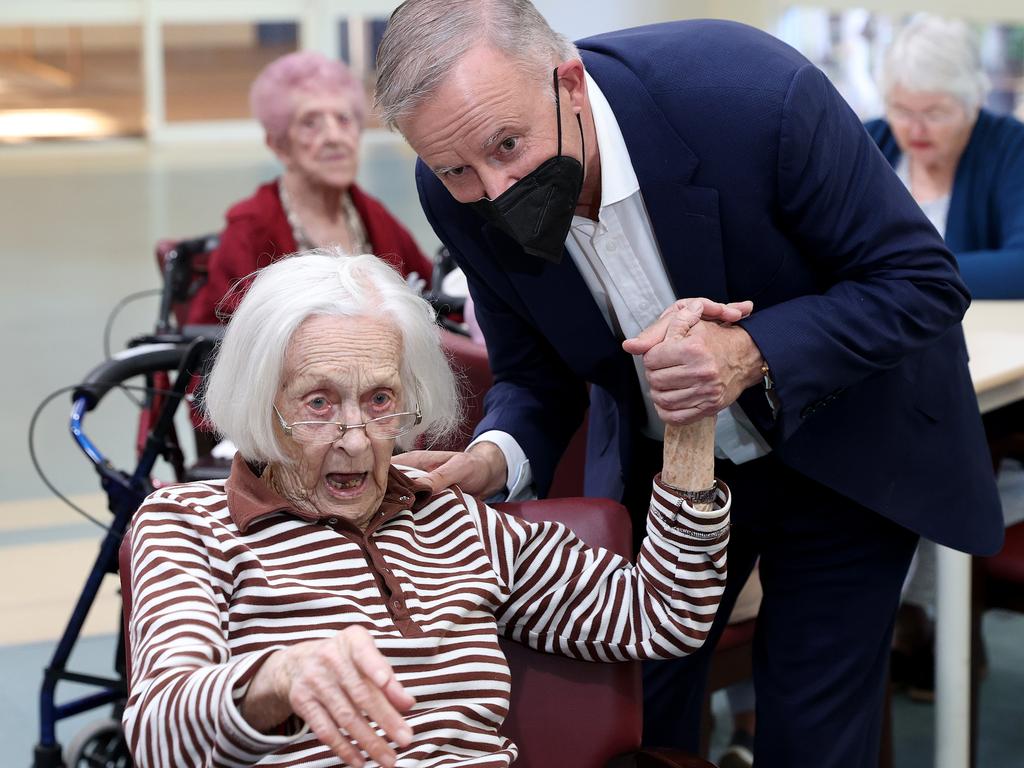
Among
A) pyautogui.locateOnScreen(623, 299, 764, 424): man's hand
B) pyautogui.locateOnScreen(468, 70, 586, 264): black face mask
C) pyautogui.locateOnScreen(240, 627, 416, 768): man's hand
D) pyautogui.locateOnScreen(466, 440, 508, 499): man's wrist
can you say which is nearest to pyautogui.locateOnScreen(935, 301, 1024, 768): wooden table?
pyautogui.locateOnScreen(466, 440, 508, 499): man's wrist

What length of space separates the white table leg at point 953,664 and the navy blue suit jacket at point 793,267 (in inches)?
24.7

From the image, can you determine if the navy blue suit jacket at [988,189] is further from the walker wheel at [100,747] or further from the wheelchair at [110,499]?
the walker wheel at [100,747]

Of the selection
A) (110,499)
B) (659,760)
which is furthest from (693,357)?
(110,499)

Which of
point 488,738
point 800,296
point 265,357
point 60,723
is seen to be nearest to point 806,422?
point 800,296

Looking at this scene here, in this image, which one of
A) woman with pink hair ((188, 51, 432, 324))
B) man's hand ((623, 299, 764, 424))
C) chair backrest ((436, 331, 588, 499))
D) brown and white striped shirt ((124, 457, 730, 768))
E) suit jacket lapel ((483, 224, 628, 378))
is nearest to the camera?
brown and white striped shirt ((124, 457, 730, 768))

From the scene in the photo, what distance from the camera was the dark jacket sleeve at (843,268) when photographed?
5.48 feet

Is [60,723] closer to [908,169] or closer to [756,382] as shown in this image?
[756,382]

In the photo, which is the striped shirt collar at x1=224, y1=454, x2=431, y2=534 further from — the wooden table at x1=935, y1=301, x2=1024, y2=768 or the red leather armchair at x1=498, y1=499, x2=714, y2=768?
the wooden table at x1=935, y1=301, x2=1024, y2=768

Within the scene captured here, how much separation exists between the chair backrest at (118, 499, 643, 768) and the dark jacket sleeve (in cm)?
42

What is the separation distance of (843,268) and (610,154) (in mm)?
317

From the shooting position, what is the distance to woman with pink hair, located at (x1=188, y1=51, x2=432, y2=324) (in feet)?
12.8

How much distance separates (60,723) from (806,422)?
2099mm

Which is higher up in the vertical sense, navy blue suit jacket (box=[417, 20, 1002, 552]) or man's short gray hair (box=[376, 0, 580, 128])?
man's short gray hair (box=[376, 0, 580, 128])

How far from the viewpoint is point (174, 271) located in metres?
3.75
